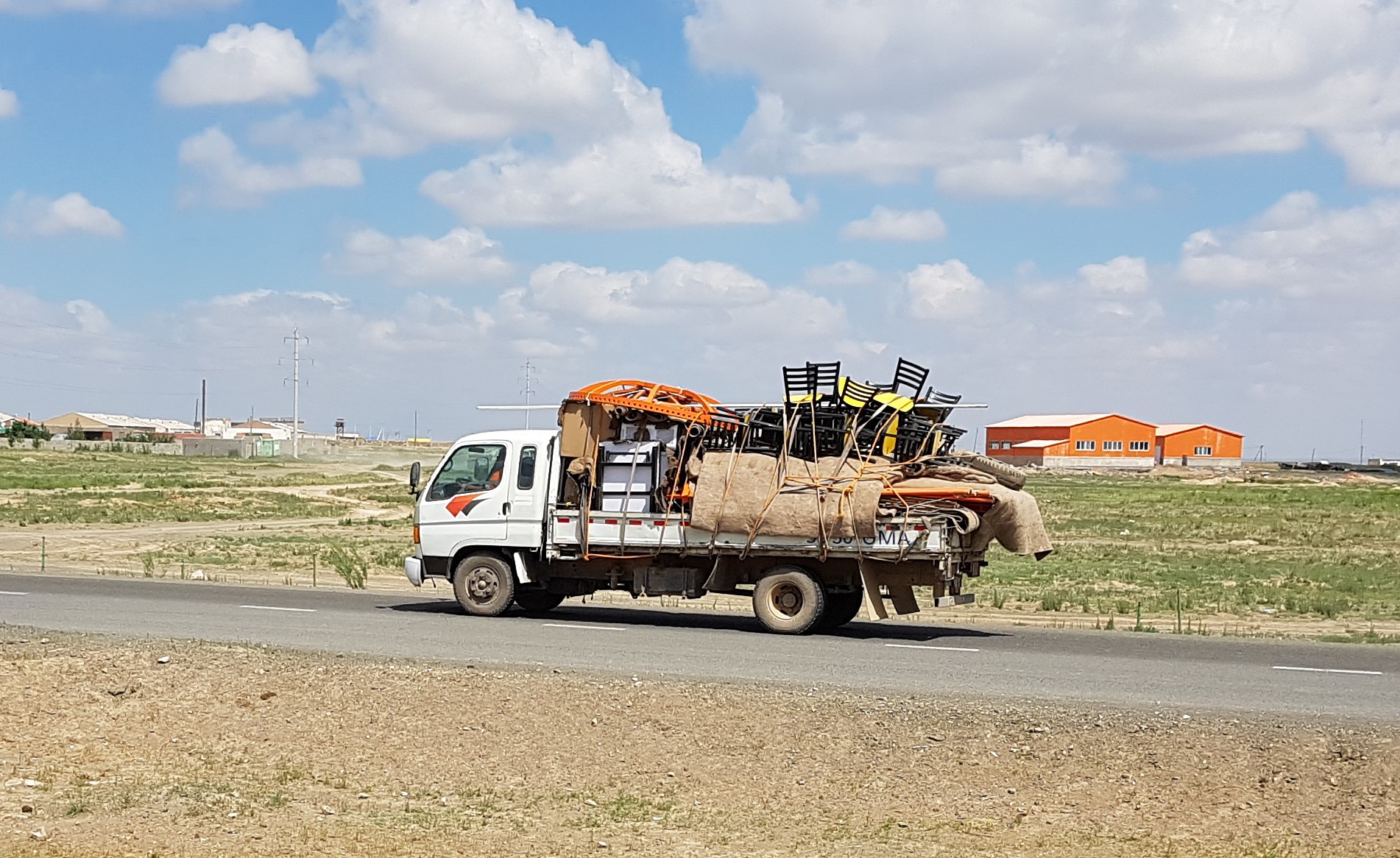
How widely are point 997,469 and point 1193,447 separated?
123930mm

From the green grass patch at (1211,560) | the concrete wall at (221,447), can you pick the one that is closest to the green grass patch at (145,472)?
the concrete wall at (221,447)

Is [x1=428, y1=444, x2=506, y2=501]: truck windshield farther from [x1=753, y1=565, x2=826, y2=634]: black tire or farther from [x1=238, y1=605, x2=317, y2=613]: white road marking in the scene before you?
[x1=753, y1=565, x2=826, y2=634]: black tire

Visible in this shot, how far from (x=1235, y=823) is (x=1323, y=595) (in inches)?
775

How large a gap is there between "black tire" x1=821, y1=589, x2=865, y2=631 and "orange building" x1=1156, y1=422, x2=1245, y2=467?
121 metres

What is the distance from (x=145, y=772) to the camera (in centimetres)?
1052

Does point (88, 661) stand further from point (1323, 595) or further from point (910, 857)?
point (1323, 595)

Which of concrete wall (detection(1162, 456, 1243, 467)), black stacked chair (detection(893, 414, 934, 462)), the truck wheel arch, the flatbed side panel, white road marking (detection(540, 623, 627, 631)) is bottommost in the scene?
white road marking (detection(540, 623, 627, 631))

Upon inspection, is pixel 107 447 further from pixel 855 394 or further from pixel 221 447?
pixel 855 394

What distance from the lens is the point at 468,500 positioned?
19.2 metres

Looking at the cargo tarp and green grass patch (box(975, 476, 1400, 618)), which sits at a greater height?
the cargo tarp

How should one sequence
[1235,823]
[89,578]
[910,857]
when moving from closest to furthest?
1. [910,857]
2. [1235,823]
3. [89,578]

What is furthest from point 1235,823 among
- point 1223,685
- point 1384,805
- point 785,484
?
point 785,484

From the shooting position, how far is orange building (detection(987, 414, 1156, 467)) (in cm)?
13012

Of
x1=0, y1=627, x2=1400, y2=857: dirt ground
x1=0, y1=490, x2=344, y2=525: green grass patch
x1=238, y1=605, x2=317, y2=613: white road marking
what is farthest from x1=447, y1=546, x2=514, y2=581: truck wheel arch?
x1=0, y1=490, x2=344, y2=525: green grass patch
